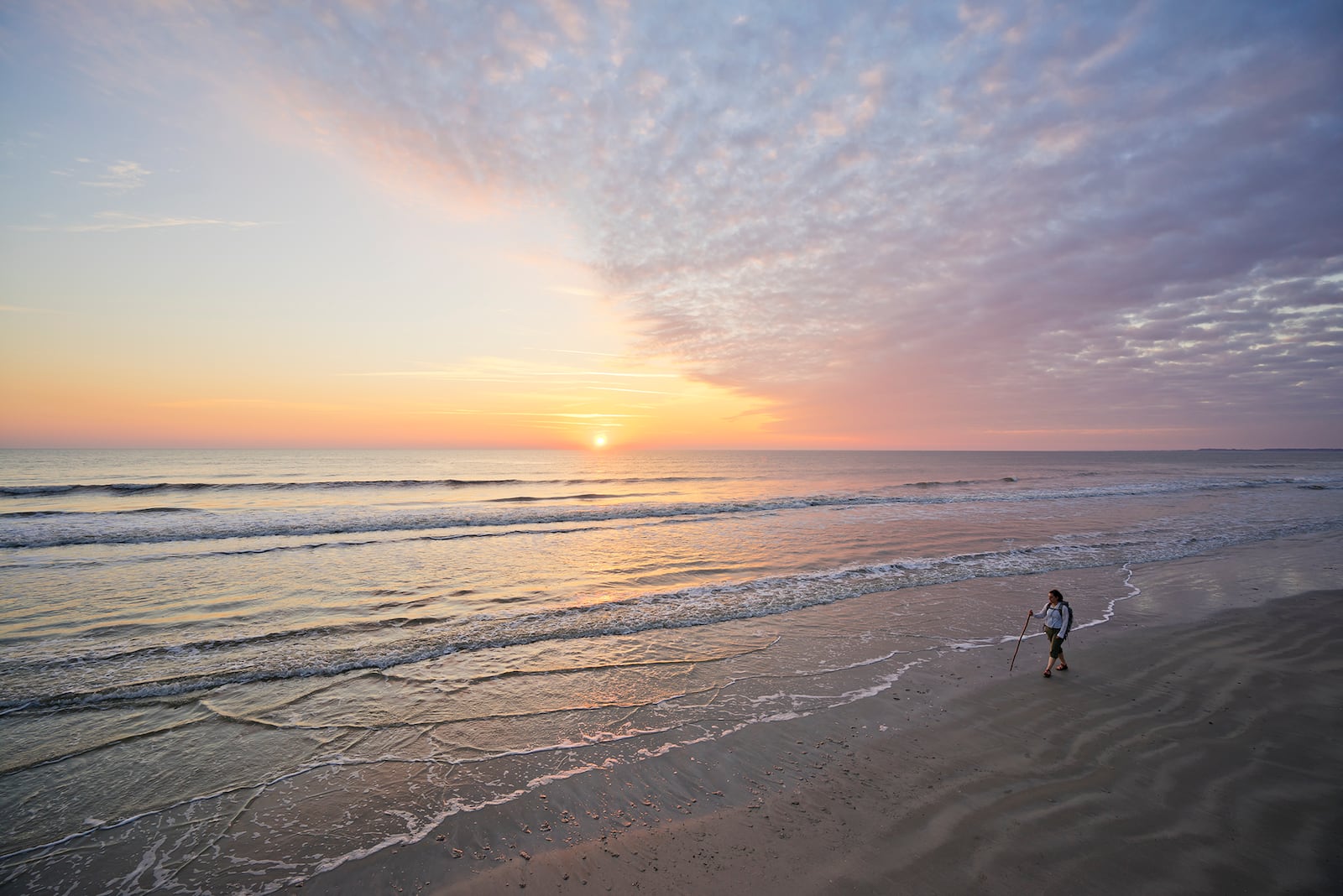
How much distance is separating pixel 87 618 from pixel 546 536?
Result: 49.5 ft

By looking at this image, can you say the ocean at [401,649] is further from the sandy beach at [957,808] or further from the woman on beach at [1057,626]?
the woman on beach at [1057,626]

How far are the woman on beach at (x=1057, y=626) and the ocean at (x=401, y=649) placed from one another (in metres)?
1.51

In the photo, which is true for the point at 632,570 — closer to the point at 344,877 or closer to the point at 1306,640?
the point at 344,877

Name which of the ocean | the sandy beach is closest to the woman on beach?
the sandy beach

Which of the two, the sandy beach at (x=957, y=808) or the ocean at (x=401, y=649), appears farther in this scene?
the ocean at (x=401, y=649)

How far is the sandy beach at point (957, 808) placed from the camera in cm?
470

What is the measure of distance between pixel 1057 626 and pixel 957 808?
5456 mm

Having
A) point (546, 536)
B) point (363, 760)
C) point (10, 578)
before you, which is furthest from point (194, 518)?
point (363, 760)

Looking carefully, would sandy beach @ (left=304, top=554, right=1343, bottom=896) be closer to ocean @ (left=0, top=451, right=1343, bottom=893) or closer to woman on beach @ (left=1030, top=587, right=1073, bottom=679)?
ocean @ (left=0, top=451, right=1343, bottom=893)

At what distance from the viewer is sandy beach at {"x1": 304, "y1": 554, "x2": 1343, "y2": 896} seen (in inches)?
185

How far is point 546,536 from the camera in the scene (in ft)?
82.5

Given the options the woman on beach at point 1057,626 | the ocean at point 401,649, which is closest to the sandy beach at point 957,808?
the ocean at point 401,649

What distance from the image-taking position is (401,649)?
34.5 ft

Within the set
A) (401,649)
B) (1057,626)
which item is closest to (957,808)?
(1057,626)
